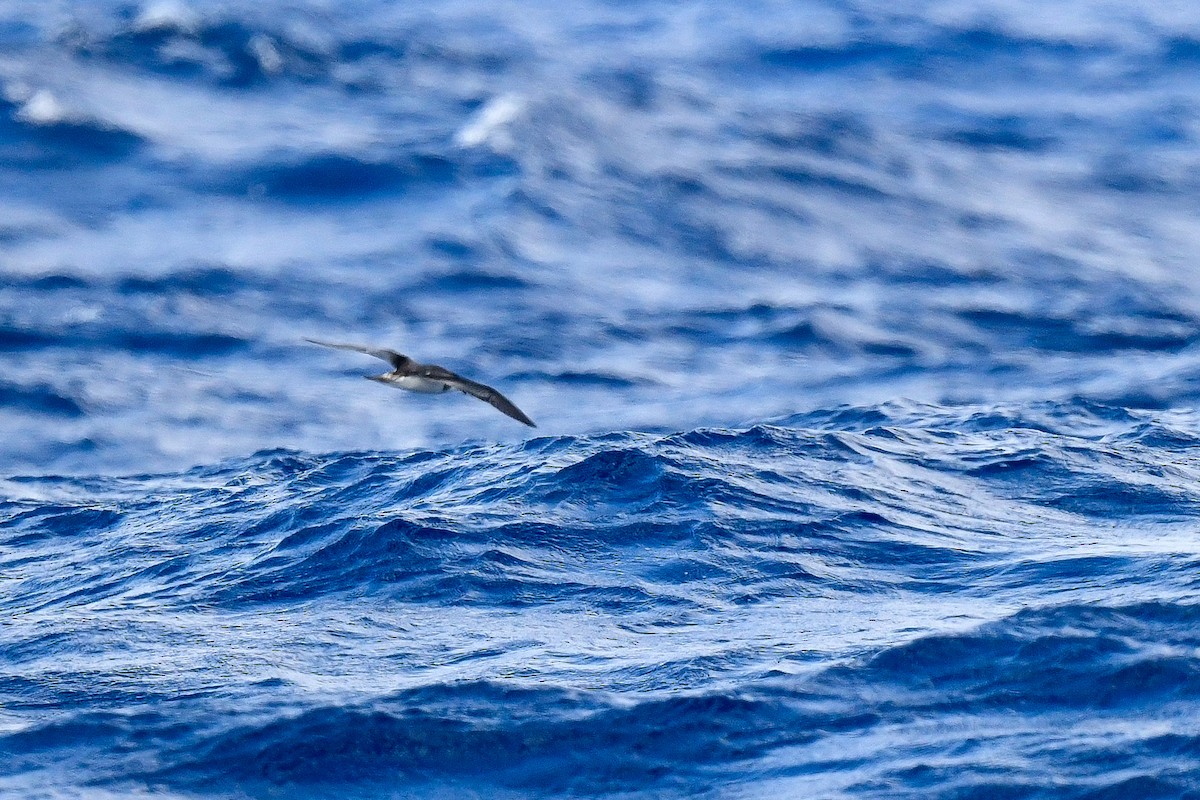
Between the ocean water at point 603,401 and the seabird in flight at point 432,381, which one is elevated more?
the seabird in flight at point 432,381

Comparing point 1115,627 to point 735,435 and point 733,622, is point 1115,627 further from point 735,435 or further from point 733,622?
point 735,435

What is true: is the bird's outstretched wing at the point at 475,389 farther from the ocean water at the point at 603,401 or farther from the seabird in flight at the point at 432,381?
the ocean water at the point at 603,401

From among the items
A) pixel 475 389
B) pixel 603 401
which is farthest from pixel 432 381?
pixel 603 401

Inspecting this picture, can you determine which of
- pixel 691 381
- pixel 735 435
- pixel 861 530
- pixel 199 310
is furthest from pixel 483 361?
pixel 861 530

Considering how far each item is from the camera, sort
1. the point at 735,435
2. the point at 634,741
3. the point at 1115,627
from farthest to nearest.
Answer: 1. the point at 735,435
2. the point at 1115,627
3. the point at 634,741

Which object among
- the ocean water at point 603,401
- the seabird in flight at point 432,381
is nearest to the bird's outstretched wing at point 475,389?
the seabird in flight at point 432,381
